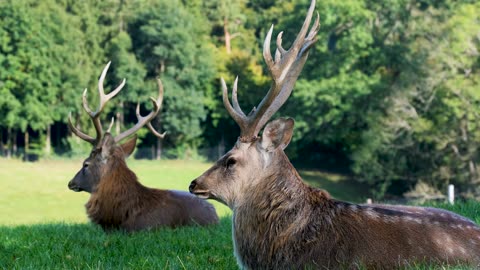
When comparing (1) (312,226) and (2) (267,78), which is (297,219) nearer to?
(1) (312,226)

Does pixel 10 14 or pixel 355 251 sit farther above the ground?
pixel 10 14

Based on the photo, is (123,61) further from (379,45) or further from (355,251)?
(355,251)

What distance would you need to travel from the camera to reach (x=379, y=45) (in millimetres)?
48000

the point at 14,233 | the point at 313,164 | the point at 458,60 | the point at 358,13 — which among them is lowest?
the point at 313,164

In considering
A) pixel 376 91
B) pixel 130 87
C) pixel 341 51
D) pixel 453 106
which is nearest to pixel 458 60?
pixel 453 106

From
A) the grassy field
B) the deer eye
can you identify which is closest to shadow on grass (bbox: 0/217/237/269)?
the grassy field

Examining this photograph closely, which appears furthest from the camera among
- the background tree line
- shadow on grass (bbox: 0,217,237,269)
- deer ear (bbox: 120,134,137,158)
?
the background tree line

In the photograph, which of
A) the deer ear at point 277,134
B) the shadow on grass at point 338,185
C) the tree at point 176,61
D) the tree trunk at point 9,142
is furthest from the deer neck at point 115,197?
the tree trunk at point 9,142

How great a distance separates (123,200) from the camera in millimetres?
9109

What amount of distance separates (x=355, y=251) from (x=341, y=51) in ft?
145

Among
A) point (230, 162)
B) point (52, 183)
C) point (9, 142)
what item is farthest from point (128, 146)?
point (9, 142)

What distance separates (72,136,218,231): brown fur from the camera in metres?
9.01

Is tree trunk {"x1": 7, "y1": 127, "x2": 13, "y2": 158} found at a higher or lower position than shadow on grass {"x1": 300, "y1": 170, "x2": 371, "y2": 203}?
higher

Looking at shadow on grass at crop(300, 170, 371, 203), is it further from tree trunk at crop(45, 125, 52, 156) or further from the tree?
tree trunk at crop(45, 125, 52, 156)
